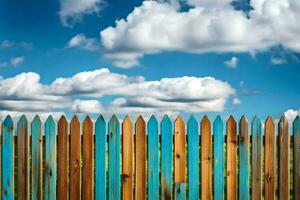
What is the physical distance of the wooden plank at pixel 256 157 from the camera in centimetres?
758

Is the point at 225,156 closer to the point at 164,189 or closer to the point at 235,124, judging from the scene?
the point at 235,124

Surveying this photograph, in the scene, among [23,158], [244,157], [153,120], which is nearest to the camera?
[153,120]

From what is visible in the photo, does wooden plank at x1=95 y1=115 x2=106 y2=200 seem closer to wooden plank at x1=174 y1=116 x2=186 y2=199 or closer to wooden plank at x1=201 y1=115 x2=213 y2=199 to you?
wooden plank at x1=174 y1=116 x2=186 y2=199

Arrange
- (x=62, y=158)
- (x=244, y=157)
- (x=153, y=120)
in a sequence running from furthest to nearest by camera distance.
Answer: (x=62, y=158), (x=244, y=157), (x=153, y=120)

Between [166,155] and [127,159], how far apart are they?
606mm

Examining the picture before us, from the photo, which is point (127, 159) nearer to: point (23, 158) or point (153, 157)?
point (153, 157)

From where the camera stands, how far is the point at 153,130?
295 inches

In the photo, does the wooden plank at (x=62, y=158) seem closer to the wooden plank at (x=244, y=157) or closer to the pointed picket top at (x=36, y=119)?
the pointed picket top at (x=36, y=119)

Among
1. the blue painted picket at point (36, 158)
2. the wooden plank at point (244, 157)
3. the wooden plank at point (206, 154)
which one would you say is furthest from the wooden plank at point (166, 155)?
the blue painted picket at point (36, 158)

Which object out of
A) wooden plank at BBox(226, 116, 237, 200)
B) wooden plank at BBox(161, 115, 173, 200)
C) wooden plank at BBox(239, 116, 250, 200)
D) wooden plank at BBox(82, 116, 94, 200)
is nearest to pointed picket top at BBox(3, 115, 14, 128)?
wooden plank at BBox(82, 116, 94, 200)

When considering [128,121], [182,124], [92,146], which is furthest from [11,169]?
[182,124]

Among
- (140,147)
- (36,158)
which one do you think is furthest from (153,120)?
(36,158)

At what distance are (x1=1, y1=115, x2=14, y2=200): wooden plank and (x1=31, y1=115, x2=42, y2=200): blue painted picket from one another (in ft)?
1.24

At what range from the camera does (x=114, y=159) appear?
24.8 feet
